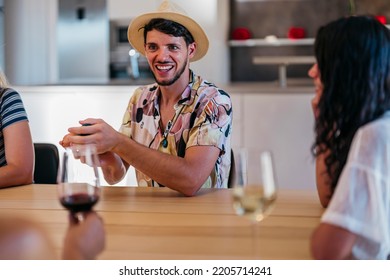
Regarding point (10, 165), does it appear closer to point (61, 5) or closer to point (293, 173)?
point (293, 173)

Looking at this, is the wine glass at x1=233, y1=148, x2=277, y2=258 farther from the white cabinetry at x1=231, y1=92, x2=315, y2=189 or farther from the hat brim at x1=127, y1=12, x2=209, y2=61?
the white cabinetry at x1=231, y1=92, x2=315, y2=189

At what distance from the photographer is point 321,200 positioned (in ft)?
4.74

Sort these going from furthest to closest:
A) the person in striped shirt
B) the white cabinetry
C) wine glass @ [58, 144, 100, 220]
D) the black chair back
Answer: the white cabinetry
the black chair back
the person in striped shirt
wine glass @ [58, 144, 100, 220]

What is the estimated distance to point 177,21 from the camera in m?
1.95

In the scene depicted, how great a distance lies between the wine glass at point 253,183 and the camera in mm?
1007

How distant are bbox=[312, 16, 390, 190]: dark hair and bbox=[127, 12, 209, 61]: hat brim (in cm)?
91

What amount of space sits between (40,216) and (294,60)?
2741 mm

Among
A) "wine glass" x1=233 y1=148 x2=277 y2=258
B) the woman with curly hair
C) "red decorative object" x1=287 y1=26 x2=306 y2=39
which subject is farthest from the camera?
"red decorative object" x1=287 y1=26 x2=306 y2=39

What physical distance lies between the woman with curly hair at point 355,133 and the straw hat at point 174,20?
84 centimetres

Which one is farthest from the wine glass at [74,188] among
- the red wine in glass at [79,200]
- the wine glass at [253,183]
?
the wine glass at [253,183]

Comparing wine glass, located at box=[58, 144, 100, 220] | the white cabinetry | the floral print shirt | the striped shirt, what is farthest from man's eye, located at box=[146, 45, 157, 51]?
the white cabinetry

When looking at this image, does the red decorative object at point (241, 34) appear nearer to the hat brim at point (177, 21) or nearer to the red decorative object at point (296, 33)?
the red decorative object at point (296, 33)

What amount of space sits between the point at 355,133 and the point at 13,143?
110 centimetres

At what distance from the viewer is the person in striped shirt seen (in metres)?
1.75
